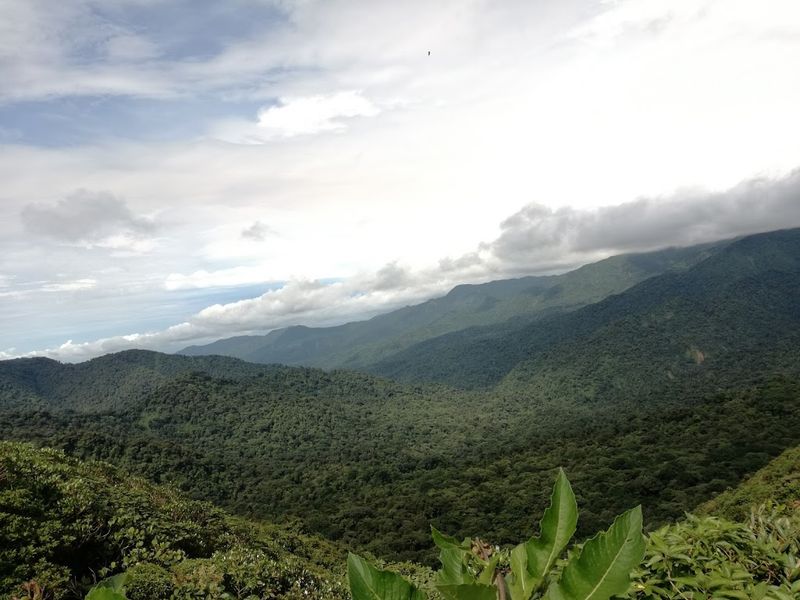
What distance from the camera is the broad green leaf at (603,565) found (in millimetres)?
1075

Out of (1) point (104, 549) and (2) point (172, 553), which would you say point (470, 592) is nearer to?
(2) point (172, 553)

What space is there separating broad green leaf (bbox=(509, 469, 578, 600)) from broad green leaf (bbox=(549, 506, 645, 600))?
0.45 feet

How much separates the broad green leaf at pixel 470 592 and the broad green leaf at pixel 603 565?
6.8 inches

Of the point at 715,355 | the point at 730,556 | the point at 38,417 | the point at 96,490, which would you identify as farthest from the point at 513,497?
the point at 715,355

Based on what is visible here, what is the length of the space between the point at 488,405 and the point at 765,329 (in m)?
125

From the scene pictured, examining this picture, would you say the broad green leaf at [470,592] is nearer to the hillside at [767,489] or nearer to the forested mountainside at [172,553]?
the forested mountainside at [172,553]

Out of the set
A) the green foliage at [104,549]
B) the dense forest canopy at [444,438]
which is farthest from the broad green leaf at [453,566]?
the dense forest canopy at [444,438]

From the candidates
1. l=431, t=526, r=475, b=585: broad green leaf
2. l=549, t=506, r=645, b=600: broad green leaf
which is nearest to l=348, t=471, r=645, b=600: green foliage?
l=549, t=506, r=645, b=600: broad green leaf

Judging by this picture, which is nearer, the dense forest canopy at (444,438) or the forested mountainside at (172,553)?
the forested mountainside at (172,553)

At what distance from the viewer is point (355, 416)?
158750 mm

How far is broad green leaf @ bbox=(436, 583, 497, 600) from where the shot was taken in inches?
40.5

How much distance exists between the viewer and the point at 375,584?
102cm

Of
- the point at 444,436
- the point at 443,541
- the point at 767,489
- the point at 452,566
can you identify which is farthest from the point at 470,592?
the point at 444,436

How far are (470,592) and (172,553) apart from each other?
12.9 m
